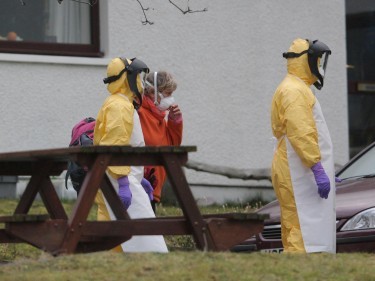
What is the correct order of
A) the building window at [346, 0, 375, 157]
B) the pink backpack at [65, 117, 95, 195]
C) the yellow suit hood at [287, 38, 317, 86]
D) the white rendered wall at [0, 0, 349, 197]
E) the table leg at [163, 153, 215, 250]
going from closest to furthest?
1. the table leg at [163, 153, 215, 250]
2. the pink backpack at [65, 117, 95, 195]
3. the yellow suit hood at [287, 38, 317, 86]
4. the white rendered wall at [0, 0, 349, 197]
5. the building window at [346, 0, 375, 157]

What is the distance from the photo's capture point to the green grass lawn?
728 centimetres

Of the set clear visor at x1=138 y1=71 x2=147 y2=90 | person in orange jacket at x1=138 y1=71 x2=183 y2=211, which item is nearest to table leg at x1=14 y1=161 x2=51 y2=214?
clear visor at x1=138 y1=71 x2=147 y2=90

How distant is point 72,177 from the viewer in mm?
10062

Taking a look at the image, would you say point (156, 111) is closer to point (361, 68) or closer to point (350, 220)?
point (350, 220)

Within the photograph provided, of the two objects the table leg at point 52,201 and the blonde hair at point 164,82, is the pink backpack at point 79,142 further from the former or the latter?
the blonde hair at point 164,82

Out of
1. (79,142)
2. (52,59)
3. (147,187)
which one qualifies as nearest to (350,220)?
(147,187)

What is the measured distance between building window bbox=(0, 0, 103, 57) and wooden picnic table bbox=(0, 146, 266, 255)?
632 centimetres

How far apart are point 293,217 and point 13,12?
6.16 metres

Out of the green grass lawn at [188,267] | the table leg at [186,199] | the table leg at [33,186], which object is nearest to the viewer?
the green grass lawn at [188,267]

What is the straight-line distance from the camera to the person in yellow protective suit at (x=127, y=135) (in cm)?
949

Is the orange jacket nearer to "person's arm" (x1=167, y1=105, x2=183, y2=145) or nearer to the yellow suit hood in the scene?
"person's arm" (x1=167, y1=105, x2=183, y2=145)

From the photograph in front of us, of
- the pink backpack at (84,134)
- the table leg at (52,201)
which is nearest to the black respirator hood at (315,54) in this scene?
the pink backpack at (84,134)

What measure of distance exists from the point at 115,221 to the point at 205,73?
780 cm

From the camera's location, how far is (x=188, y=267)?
7473mm
